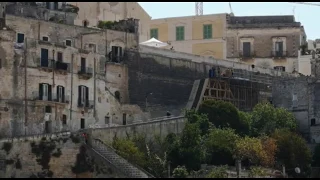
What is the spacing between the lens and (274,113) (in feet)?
191

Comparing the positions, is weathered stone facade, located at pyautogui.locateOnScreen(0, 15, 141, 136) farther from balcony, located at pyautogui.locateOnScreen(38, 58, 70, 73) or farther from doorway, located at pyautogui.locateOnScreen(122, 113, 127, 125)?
doorway, located at pyautogui.locateOnScreen(122, 113, 127, 125)

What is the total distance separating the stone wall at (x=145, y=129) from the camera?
51.3 metres

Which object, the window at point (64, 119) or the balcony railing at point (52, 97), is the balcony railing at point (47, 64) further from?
the window at point (64, 119)

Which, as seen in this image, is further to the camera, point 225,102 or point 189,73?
point 189,73

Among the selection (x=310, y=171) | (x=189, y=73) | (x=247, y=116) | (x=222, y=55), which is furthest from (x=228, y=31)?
(x=310, y=171)

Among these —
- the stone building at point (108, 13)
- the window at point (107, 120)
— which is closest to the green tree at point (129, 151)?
the window at point (107, 120)

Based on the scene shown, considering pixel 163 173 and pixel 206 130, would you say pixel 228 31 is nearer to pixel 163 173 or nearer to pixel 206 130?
pixel 206 130

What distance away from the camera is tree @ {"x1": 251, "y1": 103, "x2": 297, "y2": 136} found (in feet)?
188

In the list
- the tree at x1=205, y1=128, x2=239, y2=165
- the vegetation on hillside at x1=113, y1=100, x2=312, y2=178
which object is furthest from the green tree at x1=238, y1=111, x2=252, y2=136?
the tree at x1=205, y1=128, x2=239, y2=165

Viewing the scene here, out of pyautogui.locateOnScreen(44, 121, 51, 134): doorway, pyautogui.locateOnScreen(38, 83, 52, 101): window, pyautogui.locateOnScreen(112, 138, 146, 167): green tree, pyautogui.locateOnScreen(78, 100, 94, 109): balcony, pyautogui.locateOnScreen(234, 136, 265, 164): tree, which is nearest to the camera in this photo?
pyautogui.locateOnScreen(112, 138, 146, 167): green tree

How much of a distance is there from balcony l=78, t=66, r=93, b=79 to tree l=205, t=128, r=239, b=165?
324 inches

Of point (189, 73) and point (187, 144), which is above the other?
point (189, 73)

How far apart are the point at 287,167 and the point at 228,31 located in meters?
21.0

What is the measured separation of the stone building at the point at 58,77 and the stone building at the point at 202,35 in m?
13.3
